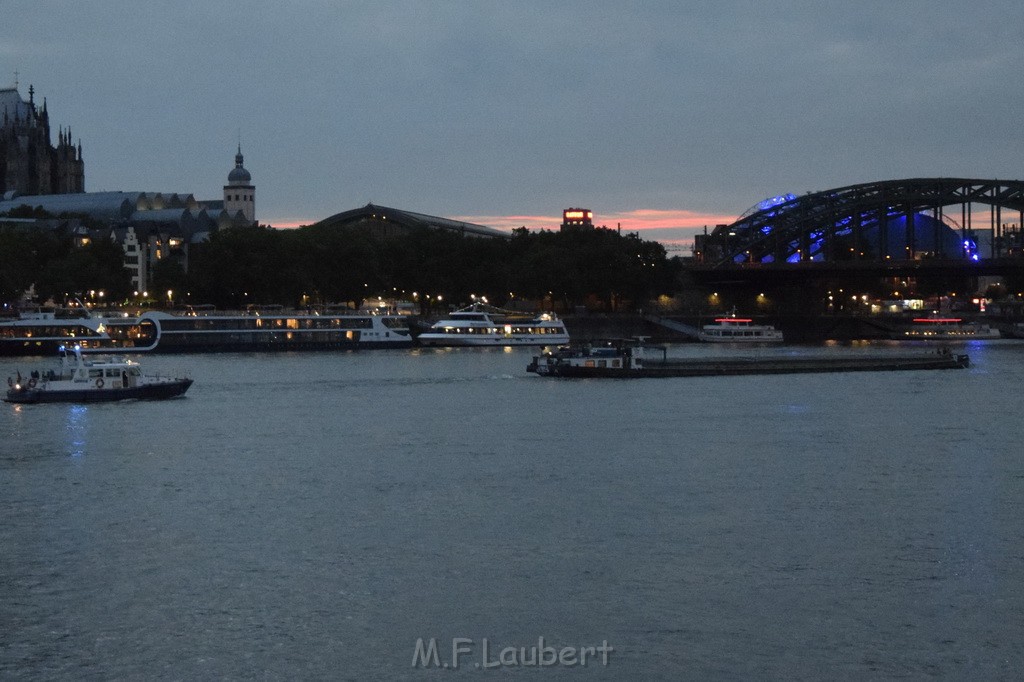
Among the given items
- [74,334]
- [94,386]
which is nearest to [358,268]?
[74,334]

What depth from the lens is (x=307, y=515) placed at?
32938mm

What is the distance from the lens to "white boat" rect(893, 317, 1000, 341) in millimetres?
124875

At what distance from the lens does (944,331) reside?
12788 cm

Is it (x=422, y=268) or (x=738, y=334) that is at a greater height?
(x=422, y=268)

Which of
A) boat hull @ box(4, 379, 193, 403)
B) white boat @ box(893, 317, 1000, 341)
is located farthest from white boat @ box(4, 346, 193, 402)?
white boat @ box(893, 317, 1000, 341)

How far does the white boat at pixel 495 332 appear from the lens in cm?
10662

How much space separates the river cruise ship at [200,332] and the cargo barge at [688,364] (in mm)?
26018

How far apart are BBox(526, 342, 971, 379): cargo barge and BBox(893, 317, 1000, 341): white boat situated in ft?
130

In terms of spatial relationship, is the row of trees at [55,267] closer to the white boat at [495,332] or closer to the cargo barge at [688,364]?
the white boat at [495,332]

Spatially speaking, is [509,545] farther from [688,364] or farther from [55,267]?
[55,267]

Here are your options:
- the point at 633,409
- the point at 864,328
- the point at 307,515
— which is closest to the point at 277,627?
the point at 307,515

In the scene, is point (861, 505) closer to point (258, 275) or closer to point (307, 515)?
point (307, 515)

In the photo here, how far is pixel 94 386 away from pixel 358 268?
73.7 meters

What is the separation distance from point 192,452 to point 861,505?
63.7 feet
